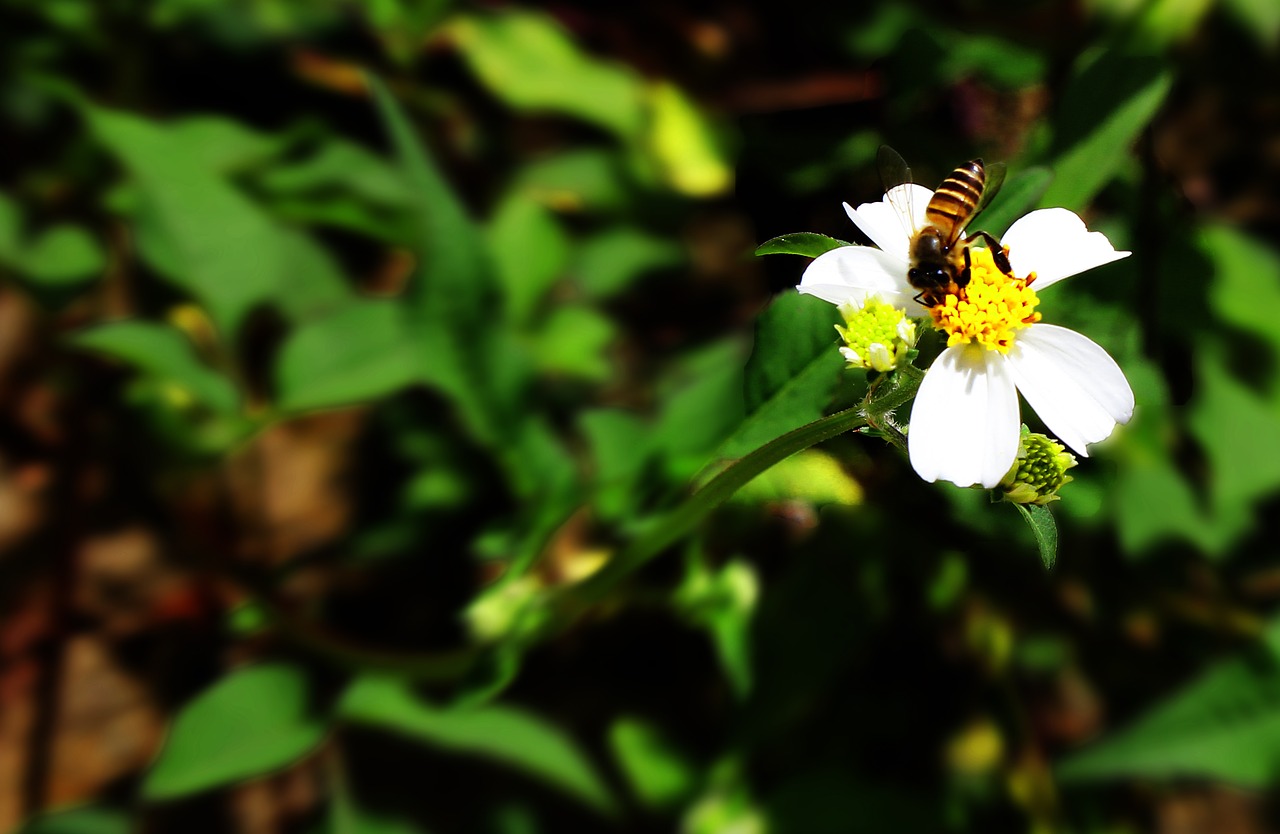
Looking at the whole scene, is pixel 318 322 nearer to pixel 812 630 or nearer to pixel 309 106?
pixel 309 106

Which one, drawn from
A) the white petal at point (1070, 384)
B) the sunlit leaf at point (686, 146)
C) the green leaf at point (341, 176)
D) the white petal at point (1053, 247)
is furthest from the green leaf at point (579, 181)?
the white petal at point (1070, 384)

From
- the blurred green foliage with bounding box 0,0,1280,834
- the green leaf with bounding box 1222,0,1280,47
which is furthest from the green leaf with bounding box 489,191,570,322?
the green leaf with bounding box 1222,0,1280,47

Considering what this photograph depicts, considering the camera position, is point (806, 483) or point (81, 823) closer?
point (806, 483)

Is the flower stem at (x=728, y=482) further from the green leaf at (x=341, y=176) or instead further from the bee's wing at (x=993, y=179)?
the green leaf at (x=341, y=176)

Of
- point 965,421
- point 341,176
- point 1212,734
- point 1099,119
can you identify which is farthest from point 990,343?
point 341,176

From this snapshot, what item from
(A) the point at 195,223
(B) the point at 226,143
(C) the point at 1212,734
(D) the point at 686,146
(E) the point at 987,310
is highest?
(B) the point at 226,143

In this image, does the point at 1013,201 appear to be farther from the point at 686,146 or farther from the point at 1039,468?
the point at 686,146
